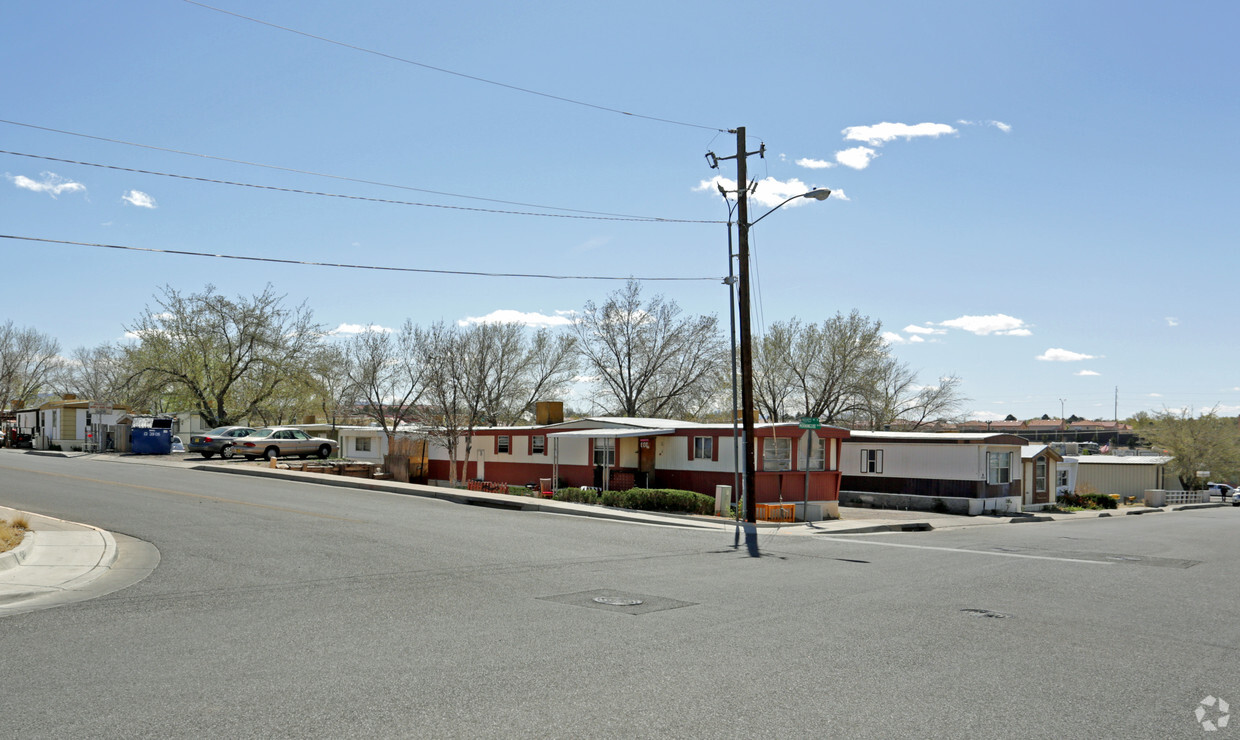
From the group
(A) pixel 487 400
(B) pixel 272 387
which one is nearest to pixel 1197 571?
(A) pixel 487 400

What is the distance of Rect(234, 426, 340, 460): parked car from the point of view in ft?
135

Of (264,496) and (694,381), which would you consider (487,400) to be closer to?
(694,381)

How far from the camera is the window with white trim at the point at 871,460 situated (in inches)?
1492

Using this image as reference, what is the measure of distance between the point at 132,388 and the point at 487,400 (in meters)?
24.3

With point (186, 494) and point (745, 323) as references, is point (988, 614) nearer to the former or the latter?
point (745, 323)

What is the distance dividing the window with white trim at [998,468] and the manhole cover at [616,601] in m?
29.0

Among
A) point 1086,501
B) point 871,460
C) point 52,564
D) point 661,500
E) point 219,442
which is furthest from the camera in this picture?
point 1086,501

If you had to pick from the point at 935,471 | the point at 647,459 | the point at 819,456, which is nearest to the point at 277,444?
the point at 647,459

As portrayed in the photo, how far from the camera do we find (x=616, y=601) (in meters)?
10.4

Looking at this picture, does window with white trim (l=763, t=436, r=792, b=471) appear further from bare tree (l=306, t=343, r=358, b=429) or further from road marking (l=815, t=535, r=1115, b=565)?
bare tree (l=306, t=343, r=358, b=429)

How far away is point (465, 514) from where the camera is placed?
21.5 metres

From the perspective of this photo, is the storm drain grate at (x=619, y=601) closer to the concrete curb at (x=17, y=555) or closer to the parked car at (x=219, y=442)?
the concrete curb at (x=17, y=555)

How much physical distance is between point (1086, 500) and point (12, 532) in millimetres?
47302

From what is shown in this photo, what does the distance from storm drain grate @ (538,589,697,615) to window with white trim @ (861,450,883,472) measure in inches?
1140
